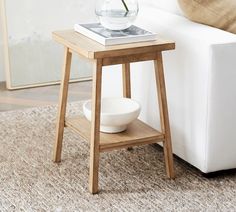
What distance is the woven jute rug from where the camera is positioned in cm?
213

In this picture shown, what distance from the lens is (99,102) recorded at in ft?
6.96

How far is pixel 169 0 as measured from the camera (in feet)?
8.35

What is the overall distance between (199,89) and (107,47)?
383mm

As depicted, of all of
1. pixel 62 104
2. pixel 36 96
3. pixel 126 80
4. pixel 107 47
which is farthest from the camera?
pixel 36 96

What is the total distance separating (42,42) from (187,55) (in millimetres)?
1422

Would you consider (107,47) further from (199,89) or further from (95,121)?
(199,89)

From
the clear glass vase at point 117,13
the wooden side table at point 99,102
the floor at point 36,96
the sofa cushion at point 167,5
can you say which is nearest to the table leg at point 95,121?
the wooden side table at point 99,102

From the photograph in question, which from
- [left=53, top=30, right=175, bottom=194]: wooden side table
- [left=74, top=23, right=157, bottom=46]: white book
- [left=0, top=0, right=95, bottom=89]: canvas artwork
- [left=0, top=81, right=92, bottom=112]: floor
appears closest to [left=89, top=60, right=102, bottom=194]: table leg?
[left=53, top=30, right=175, bottom=194]: wooden side table

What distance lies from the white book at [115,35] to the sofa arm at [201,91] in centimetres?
16

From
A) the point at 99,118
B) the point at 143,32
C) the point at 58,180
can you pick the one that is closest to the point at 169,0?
the point at 143,32

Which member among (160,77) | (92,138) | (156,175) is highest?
(160,77)

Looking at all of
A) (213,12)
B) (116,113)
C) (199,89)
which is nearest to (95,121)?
(116,113)

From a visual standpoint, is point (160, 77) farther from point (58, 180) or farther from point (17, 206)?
point (17, 206)

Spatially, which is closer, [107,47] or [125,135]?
[107,47]
